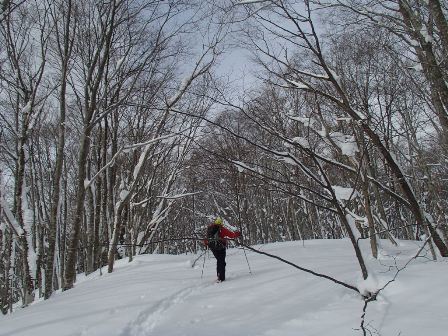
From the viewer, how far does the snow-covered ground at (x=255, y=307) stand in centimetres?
389

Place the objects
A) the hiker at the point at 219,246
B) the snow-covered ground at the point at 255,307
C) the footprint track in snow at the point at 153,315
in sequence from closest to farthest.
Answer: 1. the snow-covered ground at the point at 255,307
2. the footprint track in snow at the point at 153,315
3. the hiker at the point at 219,246

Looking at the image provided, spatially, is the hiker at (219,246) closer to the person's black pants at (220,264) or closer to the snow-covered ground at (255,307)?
the person's black pants at (220,264)

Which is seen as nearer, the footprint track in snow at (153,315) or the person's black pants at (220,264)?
the footprint track in snow at (153,315)

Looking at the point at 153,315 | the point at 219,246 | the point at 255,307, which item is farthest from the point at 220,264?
the point at 255,307

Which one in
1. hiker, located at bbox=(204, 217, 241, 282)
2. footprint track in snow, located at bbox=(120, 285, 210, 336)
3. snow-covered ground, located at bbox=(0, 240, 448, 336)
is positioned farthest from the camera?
hiker, located at bbox=(204, 217, 241, 282)

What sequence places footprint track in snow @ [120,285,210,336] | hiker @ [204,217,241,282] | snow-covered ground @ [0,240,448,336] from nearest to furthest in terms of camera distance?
snow-covered ground @ [0,240,448,336] < footprint track in snow @ [120,285,210,336] < hiker @ [204,217,241,282]

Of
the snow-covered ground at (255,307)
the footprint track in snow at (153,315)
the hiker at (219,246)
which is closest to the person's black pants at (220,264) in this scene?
the hiker at (219,246)

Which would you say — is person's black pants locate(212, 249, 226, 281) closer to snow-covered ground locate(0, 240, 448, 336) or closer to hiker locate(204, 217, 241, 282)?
hiker locate(204, 217, 241, 282)

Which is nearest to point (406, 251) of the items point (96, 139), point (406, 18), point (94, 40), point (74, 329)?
point (406, 18)

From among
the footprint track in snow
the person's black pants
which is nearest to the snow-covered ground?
the footprint track in snow

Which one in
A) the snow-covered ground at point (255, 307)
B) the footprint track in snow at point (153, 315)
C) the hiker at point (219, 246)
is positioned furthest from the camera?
the hiker at point (219, 246)

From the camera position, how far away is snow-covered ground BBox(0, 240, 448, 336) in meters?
3.89

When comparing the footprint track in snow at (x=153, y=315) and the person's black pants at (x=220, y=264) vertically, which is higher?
the person's black pants at (x=220, y=264)

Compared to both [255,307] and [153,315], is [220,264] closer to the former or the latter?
[153,315]
